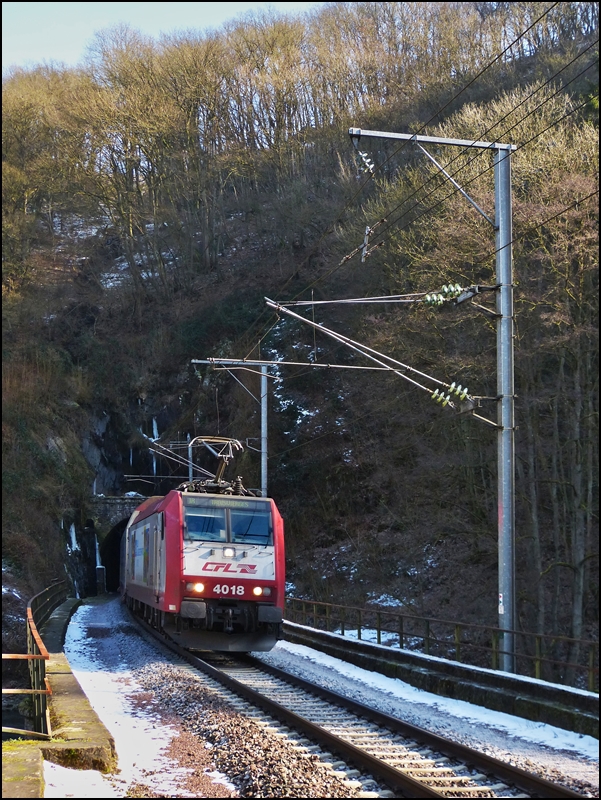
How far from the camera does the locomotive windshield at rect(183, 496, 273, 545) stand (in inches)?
669

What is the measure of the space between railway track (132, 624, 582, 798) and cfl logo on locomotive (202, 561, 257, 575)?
154 inches

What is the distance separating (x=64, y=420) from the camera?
47.9 meters

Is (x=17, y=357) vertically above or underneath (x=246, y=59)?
underneath

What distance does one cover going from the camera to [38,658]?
32.7ft

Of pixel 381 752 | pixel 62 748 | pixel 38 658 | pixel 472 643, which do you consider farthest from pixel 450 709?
pixel 472 643

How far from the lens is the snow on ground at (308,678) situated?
294 inches

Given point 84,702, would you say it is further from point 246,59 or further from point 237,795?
point 246,59

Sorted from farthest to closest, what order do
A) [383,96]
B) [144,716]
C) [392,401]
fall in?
[383,96] → [392,401] → [144,716]

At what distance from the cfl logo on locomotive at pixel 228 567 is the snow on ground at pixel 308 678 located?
1917 millimetres

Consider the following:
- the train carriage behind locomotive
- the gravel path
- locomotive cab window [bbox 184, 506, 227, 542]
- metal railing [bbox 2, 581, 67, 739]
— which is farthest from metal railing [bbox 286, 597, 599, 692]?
metal railing [bbox 2, 581, 67, 739]

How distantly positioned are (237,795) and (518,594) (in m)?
17.4

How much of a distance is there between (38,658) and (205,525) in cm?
721

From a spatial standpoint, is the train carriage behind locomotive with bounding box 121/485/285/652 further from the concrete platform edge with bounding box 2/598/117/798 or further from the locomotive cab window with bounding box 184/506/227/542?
the concrete platform edge with bounding box 2/598/117/798

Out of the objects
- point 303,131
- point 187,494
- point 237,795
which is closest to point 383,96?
point 303,131
